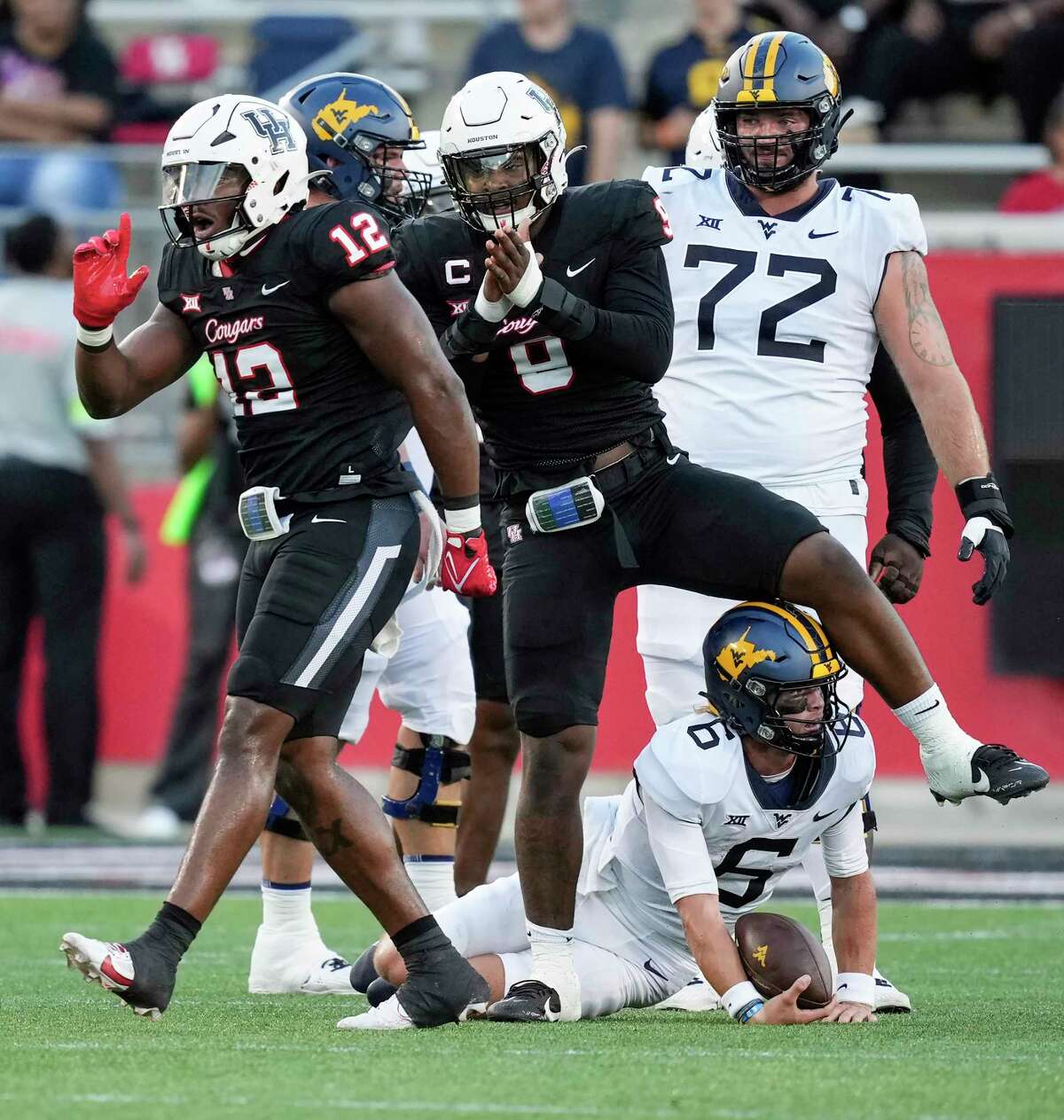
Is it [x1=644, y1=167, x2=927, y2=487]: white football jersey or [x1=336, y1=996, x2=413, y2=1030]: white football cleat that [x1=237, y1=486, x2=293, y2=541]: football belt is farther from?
[x1=644, y1=167, x2=927, y2=487]: white football jersey

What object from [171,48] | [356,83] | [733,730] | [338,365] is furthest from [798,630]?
[171,48]

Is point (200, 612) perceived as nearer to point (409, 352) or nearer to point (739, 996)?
point (409, 352)

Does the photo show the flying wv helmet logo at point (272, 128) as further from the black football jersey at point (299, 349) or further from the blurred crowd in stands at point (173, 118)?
the blurred crowd in stands at point (173, 118)

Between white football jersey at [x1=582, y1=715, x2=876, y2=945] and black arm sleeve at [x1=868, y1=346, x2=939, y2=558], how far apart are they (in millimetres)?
844

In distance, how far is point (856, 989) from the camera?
15.9 feet

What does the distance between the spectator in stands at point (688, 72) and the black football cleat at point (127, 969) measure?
23.1 feet

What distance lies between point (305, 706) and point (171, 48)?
29.0 feet

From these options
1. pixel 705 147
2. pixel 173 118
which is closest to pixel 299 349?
pixel 705 147

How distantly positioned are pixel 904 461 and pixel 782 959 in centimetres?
151

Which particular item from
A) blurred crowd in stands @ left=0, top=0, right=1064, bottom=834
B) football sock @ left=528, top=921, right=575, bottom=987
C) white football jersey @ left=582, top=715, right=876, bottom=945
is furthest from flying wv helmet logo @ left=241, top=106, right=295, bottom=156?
blurred crowd in stands @ left=0, top=0, right=1064, bottom=834

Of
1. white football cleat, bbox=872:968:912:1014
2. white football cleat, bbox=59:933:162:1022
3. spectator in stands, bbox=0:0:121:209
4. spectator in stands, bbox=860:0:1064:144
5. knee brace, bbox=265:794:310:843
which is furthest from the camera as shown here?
spectator in stands, bbox=0:0:121:209

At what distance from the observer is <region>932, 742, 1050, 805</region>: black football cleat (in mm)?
4887

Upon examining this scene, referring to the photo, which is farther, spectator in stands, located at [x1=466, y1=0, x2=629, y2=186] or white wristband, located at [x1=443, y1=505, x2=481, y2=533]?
spectator in stands, located at [x1=466, y1=0, x2=629, y2=186]

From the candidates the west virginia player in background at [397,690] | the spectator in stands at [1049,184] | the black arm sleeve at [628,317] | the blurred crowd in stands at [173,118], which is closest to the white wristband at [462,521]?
the black arm sleeve at [628,317]
